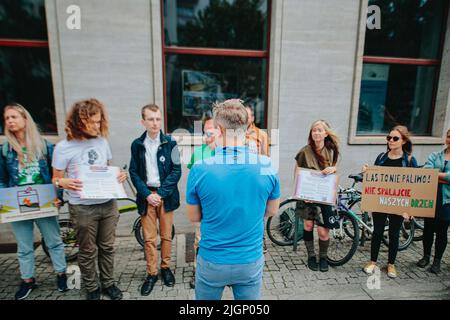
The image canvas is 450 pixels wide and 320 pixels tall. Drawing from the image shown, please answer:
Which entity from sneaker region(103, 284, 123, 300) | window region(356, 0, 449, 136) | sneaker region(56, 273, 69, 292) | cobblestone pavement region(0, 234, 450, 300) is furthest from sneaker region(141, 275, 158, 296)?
window region(356, 0, 449, 136)

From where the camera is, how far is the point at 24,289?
312 cm

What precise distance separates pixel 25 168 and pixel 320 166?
11.9 feet

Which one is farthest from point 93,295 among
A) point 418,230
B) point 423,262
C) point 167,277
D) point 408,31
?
point 408,31

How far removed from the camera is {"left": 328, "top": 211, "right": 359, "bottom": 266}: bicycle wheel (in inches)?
148

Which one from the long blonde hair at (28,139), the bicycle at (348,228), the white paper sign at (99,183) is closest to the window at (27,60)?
the long blonde hair at (28,139)

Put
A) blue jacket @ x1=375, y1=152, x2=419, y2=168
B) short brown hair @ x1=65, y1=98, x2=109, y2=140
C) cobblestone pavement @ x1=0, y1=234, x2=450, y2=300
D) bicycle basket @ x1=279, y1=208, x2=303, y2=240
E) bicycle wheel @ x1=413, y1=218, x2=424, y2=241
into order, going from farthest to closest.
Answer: bicycle wheel @ x1=413, y1=218, x2=424, y2=241 → bicycle basket @ x1=279, y1=208, x2=303, y2=240 → blue jacket @ x1=375, y1=152, x2=419, y2=168 → cobblestone pavement @ x1=0, y1=234, x2=450, y2=300 → short brown hair @ x1=65, y1=98, x2=109, y2=140

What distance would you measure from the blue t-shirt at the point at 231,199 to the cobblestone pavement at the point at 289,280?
164 cm

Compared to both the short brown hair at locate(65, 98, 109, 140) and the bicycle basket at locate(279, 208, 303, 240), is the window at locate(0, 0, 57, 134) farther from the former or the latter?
the bicycle basket at locate(279, 208, 303, 240)

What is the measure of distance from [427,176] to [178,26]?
4603 millimetres

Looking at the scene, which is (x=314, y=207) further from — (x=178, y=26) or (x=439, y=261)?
(x=178, y=26)

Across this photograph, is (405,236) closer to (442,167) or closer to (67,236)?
(442,167)

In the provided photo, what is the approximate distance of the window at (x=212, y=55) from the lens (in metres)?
4.71

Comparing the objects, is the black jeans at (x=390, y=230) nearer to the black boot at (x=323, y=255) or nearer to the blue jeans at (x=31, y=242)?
the black boot at (x=323, y=255)

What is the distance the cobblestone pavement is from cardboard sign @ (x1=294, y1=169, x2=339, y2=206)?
108 cm
